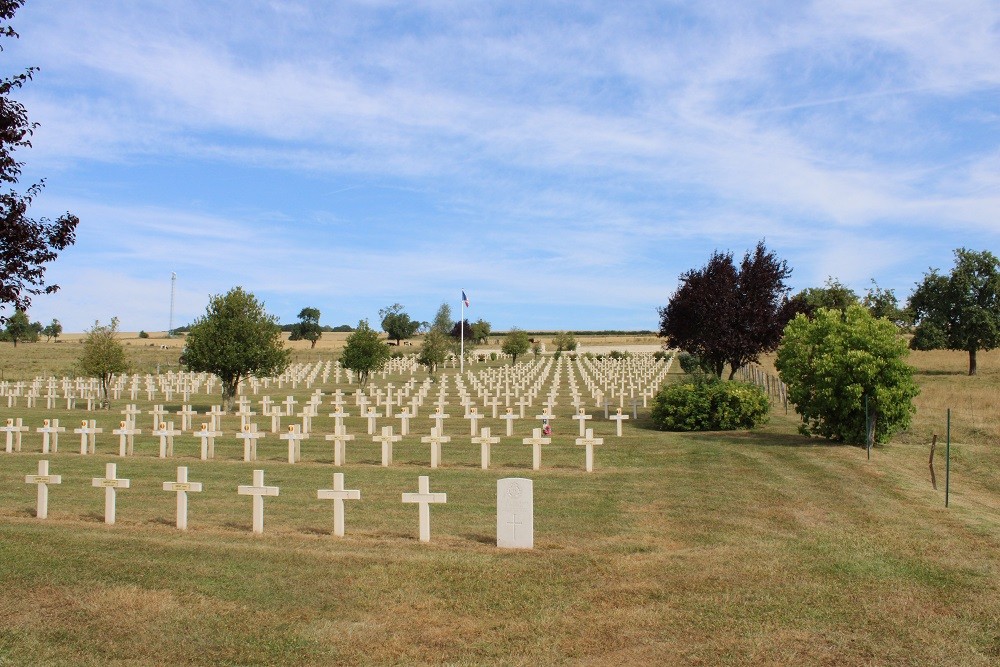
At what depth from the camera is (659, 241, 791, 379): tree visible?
27.5 meters

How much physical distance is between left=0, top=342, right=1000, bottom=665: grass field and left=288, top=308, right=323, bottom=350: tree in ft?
363

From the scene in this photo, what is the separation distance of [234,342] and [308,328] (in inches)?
3757

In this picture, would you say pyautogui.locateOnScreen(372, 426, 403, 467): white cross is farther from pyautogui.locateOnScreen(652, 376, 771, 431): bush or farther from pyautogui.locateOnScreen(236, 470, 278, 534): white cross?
pyautogui.locateOnScreen(652, 376, 771, 431): bush

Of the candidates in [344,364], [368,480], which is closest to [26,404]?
[344,364]

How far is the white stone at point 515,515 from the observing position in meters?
9.59

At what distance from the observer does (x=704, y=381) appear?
24.3m

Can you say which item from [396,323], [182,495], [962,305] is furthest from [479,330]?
[182,495]

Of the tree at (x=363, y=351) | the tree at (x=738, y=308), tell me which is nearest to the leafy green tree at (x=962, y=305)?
the tree at (x=738, y=308)

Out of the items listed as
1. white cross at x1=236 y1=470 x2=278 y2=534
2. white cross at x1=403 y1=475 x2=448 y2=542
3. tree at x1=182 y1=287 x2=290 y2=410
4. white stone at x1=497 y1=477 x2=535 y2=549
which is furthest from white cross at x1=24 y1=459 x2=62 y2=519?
tree at x1=182 y1=287 x2=290 y2=410

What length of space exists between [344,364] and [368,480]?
29.1 meters

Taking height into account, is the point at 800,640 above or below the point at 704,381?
below

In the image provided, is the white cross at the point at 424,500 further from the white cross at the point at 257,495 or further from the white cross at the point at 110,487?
the white cross at the point at 110,487

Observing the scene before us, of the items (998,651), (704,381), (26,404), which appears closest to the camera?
(998,651)

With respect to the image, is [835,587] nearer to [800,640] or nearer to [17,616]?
[800,640]
